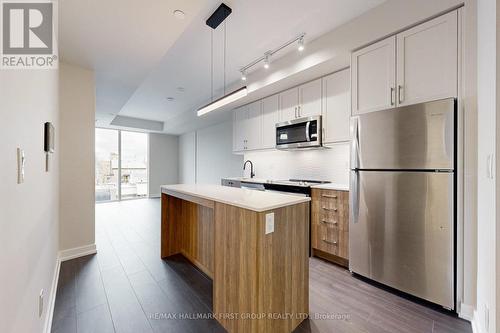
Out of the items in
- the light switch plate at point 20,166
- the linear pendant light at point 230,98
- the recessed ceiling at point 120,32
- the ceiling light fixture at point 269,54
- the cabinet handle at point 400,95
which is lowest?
the light switch plate at point 20,166

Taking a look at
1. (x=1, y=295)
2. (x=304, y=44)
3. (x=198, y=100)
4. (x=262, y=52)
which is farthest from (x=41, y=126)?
→ (x=198, y=100)

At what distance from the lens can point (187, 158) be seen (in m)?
8.67

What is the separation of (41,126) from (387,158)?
2.90 metres

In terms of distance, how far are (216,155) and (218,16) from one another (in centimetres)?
487

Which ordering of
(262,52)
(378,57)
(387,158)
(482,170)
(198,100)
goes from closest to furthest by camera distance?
(482,170)
(387,158)
(378,57)
(262,52)
(198,100)

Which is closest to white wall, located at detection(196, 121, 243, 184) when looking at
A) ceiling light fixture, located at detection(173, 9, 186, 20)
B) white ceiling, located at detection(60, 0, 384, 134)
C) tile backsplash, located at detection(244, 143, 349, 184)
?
tile backsplash, located at detection(244, 143, 349, 184)

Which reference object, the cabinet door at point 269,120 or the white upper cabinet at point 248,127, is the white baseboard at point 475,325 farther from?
the white upper cabinet at point 248,127

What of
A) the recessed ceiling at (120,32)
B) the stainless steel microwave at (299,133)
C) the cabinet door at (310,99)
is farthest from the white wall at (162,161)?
the cabinet door at (310,99)

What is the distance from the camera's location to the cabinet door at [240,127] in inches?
187

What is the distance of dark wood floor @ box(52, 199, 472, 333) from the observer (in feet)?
5.48

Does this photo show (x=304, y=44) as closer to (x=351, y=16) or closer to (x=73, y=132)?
(x=351, y=16)

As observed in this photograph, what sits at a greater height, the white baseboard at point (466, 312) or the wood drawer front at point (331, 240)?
the wood drawer front at point (331, 240)

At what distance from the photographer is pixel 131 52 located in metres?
2.61

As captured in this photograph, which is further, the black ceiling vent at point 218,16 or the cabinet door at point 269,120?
the cabinet door at point 269,120
